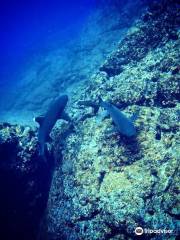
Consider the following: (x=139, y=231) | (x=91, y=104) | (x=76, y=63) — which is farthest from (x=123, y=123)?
(x=76, y=63)

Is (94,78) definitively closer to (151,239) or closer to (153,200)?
(153,200)

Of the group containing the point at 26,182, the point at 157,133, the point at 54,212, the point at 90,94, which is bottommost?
the point at 54,212

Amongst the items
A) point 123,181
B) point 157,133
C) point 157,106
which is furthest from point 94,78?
point 123,181

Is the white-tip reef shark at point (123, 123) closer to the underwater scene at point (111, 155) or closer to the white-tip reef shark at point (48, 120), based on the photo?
the underwater scene at point (111, 155)

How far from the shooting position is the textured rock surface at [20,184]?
685 centimetres

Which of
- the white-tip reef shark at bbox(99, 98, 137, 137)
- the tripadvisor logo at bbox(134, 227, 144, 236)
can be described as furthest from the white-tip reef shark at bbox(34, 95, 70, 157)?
the tripadvisor logo at bbox(134, 227, 144, 236)

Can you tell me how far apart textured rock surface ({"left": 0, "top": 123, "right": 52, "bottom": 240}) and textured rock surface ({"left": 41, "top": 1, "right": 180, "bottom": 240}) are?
2.55 ft

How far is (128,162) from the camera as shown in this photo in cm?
550

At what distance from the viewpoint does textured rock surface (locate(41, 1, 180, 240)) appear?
4.73 metres

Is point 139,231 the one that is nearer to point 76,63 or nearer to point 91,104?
point 91,104

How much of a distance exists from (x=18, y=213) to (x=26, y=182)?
86 cm

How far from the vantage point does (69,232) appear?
5.47 meters

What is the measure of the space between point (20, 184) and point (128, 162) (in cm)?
329

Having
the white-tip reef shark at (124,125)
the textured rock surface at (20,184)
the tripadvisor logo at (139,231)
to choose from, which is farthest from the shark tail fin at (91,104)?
the tripadvisor logo at (139,231)
